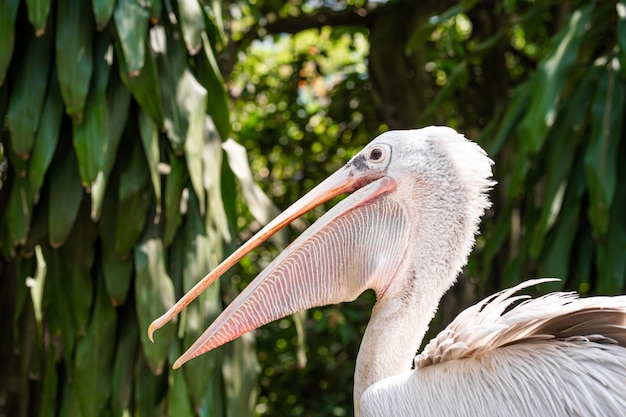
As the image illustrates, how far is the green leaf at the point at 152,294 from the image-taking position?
13.7ft

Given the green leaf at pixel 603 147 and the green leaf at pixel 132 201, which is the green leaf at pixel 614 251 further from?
the green leaf at pixel 132 201

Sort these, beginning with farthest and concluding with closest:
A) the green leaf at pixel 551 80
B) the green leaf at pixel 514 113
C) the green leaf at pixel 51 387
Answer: the green leaf at pixel 514 113, the green leaf at pixel 551 80, the green leaf at pixel 51 387

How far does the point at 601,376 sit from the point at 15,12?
2809 mm

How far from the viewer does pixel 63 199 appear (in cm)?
423

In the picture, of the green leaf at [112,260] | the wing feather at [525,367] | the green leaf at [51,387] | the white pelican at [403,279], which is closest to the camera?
the wing feather at [525,367]

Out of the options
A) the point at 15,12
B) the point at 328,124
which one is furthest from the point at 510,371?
the point at 328,124

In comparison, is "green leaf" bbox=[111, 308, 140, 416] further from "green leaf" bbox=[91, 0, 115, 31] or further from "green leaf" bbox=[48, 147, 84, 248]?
"green leaf" bbox=[91, 0, 115, 31]

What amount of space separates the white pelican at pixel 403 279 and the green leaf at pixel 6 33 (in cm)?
173

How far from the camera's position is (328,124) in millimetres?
Answer: 7758

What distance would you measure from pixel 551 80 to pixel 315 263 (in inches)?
90.5

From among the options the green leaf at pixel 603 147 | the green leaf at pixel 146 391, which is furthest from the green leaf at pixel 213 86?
the green leaf at pixel 603 147

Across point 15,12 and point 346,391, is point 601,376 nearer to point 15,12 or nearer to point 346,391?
point 15,12

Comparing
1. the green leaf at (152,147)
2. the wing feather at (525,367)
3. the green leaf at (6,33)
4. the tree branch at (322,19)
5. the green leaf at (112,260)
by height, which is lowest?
the wing feather at (525,367)

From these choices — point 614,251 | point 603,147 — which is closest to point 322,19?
point 603,147
